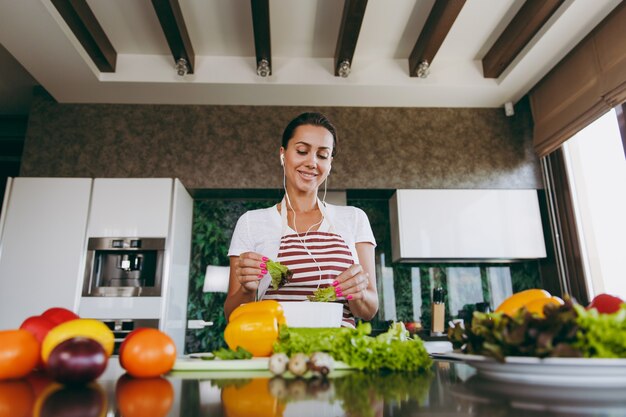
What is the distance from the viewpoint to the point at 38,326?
0.70 metres

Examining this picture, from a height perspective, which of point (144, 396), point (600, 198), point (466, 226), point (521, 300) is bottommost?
point (144, 396)

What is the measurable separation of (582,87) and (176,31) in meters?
2.51

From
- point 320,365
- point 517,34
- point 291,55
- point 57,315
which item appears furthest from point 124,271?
point 517,34

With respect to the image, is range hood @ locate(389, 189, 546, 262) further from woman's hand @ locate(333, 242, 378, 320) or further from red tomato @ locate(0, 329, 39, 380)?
red tomato @ locate(0, 329, 39, 380)

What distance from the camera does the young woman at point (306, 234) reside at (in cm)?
154

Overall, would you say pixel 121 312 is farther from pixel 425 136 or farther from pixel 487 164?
pixel 487 164

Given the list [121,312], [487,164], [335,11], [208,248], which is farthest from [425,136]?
[121,312]

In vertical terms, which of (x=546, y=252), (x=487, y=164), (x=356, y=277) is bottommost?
(x=356, y=277)

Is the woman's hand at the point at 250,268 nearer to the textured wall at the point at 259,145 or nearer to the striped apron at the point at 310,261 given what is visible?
the striped apron at the point at 310,261

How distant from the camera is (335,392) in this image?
0.47 m

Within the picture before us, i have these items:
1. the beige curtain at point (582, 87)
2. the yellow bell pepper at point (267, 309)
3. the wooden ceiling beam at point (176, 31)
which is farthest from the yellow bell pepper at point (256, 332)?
the beige curtain at point (582, 87)

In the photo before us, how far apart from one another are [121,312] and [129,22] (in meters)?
1.81

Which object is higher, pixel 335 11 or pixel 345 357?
pixel 335 11

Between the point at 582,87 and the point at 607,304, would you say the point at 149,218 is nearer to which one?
the point at 607,304
